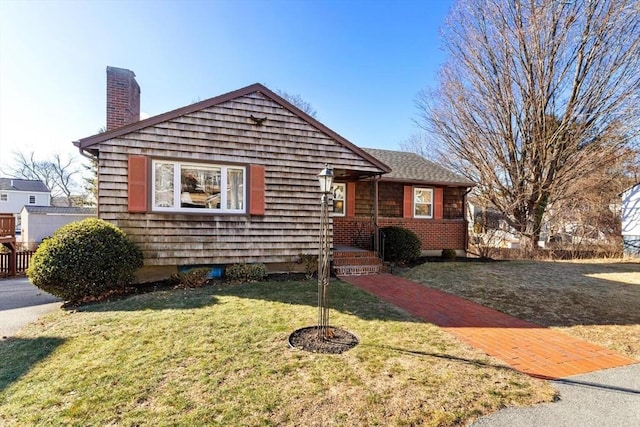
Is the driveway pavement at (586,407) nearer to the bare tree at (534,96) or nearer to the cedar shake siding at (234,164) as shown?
the cedar shake siding at (234,164)

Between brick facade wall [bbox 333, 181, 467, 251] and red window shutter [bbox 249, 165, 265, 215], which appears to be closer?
red window shutter [bbox 249, 165, 265, 215]

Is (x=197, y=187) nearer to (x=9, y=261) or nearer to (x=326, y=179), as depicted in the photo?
(x=326, y=179)

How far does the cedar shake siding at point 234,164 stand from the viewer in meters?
6.93

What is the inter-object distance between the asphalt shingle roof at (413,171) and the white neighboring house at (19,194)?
49.1m

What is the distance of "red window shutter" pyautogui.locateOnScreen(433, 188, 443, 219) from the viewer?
1228 centimetres

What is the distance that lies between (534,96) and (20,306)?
18.8 m

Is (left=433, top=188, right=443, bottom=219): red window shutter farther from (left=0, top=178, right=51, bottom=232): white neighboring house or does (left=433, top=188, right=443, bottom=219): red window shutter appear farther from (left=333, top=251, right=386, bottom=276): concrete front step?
(left=0, top=178, right=51, bottom=232): white neighboring house

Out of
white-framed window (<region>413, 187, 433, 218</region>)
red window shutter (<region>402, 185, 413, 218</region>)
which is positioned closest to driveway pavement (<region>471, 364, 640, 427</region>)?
red window shutter (<region>402, 185, 413, 218</region>)

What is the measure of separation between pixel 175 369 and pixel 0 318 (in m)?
4.41

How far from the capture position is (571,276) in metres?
8.51

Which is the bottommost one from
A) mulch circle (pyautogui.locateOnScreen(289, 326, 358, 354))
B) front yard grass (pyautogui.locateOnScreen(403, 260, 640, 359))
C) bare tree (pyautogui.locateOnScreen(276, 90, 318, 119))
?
front yard grass (pyautogui.locateOnScreen(403, 260, 640, 359))

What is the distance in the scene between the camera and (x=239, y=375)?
10.1 ft

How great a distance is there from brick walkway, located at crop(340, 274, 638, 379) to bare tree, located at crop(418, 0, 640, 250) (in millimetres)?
10916

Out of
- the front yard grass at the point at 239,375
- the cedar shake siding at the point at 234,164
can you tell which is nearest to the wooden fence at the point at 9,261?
the cedar shake siding at the point at 234,164
